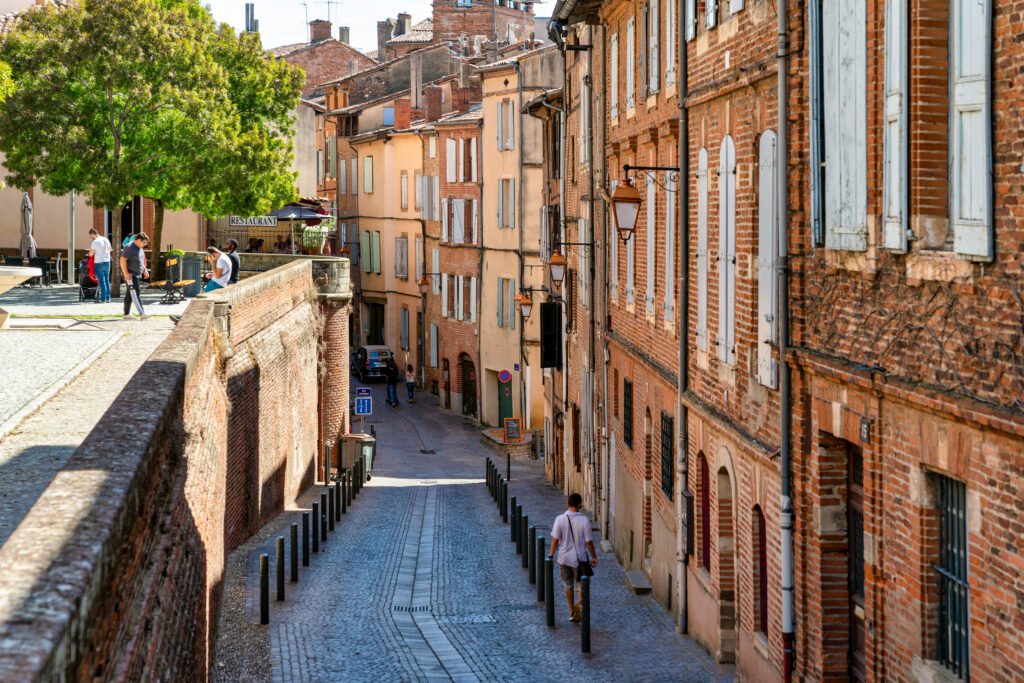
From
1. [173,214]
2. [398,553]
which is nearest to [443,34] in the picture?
[173,214]

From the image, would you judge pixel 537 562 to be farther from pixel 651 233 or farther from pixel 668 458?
pixel 651 233

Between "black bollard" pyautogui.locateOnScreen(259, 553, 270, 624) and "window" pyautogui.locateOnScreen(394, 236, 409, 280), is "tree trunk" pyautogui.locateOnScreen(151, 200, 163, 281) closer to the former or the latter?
"window" pyautogui.locateOnScreen(394, 236, 409, 280)

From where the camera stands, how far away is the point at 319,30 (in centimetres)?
8331

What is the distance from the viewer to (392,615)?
1647 cm

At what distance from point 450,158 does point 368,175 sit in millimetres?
12365

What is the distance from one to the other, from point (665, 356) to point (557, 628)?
11.7 ft

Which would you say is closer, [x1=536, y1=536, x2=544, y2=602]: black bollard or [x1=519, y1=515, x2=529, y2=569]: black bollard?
[x1=536, y1=536, x2=544, y2=602]: black bollard

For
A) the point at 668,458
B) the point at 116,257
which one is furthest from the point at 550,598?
the point at 116,257

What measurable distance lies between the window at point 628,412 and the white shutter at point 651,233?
7.57 feet

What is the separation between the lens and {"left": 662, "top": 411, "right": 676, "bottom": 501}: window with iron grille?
16.4 m

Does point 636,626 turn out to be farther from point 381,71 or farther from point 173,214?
point 381,71

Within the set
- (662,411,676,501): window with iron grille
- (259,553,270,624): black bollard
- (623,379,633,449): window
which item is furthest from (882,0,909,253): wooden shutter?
(623,379,633,449): window

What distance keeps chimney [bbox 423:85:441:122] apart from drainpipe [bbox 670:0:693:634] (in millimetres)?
41352

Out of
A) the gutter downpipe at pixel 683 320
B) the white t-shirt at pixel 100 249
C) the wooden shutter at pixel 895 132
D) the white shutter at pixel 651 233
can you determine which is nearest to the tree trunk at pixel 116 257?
the white t-shirt at pixel 100 249
